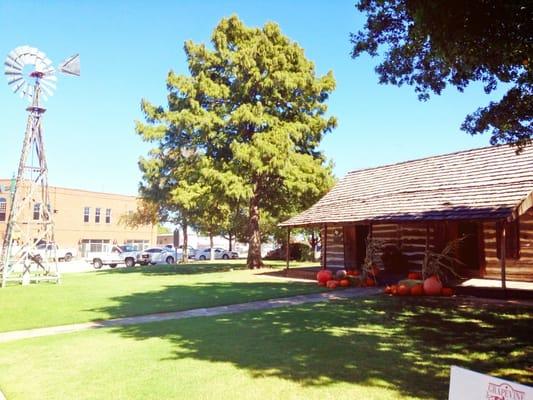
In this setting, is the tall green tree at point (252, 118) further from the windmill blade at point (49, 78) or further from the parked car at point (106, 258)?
the parked car at point (106, 258)

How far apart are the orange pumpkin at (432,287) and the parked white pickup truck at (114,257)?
29.3 metres

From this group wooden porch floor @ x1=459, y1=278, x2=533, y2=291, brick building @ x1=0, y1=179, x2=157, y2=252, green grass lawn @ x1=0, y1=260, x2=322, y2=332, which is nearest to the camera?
green grass lawn @ x1=0, y1=260, x2=322, y2=332

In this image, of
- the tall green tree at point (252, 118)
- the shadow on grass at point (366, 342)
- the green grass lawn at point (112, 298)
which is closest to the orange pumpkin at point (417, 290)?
the shadow on grass at point (366, 342)

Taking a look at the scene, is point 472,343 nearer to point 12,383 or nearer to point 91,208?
point 12,383

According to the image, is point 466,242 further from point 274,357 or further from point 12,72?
point 12,72

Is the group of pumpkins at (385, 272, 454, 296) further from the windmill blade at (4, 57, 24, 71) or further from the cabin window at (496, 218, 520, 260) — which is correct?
the windmill blade at (4, 57, 24, 71)

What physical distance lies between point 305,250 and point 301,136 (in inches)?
635

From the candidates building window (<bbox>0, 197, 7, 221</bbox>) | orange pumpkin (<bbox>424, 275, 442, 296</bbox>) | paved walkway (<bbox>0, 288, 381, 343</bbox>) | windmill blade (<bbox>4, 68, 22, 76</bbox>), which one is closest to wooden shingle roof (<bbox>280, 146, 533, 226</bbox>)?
orange pumpkin (<bbox>424, 275, 442, 296</bbox>)

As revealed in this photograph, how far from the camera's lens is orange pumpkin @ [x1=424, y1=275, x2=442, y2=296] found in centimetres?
1388

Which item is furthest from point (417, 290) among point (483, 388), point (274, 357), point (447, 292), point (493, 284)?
point (483, 388)

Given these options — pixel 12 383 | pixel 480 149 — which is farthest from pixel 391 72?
pixel 480 149

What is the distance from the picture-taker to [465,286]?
14523 mm

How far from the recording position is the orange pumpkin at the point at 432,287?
13883 mm

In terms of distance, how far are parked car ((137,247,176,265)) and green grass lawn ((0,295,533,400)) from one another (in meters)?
29.9
